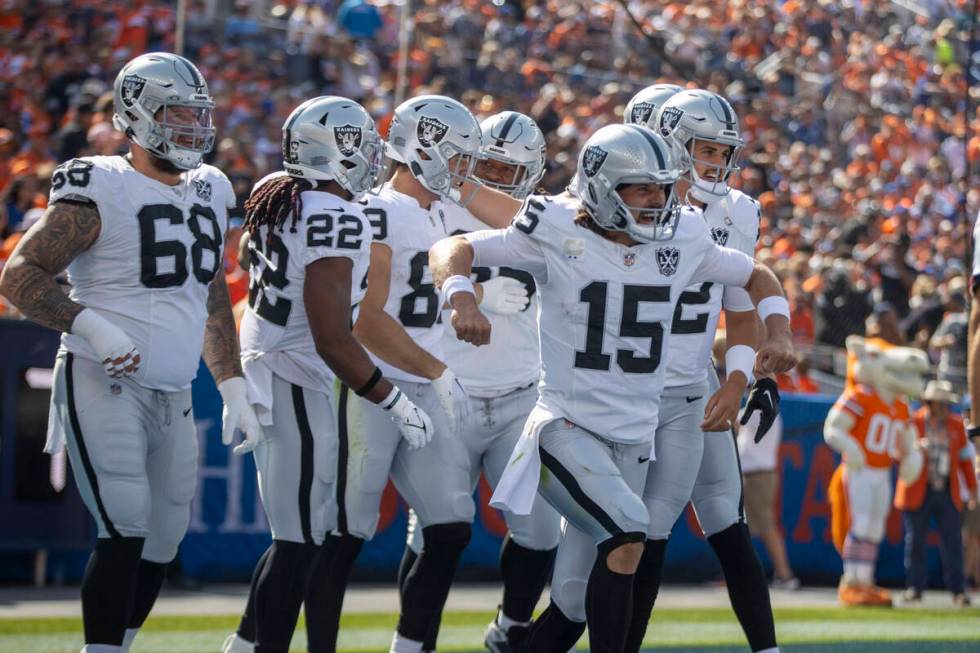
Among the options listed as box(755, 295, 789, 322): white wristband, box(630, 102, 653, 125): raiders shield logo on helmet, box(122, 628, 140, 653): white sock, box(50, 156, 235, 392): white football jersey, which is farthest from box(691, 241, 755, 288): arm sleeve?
box(122, 628, 140, 653): white sock

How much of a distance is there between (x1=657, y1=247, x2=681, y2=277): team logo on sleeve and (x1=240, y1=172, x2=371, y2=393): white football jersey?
953 mm

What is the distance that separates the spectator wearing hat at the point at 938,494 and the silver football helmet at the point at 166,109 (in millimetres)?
7427

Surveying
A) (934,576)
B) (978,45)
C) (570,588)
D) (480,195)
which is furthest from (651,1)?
(570,588)

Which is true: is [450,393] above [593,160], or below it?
below

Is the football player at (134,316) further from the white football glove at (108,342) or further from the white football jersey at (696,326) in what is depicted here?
the white football jersey at (696,326)

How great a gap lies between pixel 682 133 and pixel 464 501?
1.56 metres

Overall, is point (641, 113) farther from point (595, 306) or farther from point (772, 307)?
point (595, 306)

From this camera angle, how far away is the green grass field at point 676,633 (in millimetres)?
7672

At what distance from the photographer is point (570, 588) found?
16.6 ft

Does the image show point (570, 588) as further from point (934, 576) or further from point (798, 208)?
point (798, 208)

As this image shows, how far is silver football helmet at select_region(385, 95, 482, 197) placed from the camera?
602 centimetres

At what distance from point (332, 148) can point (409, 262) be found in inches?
24.6

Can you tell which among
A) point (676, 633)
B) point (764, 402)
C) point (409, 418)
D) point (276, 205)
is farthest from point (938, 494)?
point (276, 205)

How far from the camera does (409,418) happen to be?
538cm
